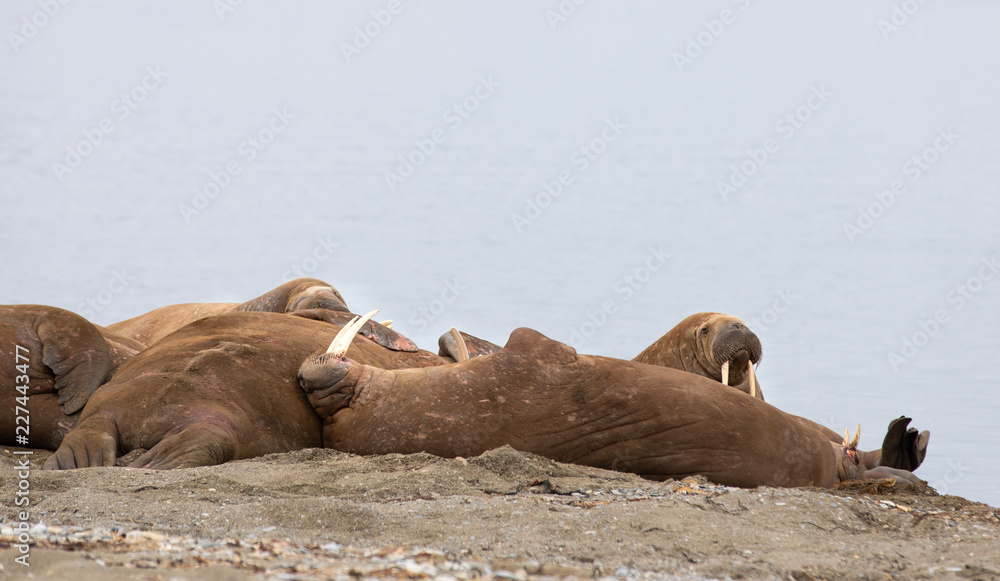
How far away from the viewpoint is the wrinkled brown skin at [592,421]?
4492 mm

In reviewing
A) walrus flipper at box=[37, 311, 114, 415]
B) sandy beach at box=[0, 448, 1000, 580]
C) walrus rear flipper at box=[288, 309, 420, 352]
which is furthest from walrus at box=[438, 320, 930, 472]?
walrus flipper at box=[37, 311, 114, 415]

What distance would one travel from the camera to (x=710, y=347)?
6406mm

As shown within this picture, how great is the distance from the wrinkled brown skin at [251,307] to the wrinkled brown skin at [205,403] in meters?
1.09

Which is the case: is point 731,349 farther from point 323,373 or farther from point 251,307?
point 251,307

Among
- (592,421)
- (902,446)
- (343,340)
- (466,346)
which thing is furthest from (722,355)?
(343,340)

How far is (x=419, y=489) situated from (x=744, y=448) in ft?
5.18

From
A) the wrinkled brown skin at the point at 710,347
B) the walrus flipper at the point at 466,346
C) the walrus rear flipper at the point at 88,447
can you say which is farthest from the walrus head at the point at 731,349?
the walrus rear flipper at the point at 88,447

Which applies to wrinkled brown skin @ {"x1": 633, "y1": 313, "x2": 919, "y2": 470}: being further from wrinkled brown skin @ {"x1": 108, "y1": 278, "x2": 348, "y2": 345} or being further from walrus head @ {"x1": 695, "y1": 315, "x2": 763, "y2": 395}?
wrinkled brown skin @ {"x1": 108, "y1": 278, "x2": 348, "y2": 345}

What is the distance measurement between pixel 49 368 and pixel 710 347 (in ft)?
12.5

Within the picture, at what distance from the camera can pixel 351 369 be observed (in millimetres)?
4973

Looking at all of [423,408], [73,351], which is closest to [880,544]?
[423,408]

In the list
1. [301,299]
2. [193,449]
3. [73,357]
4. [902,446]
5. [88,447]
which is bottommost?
[88,447]

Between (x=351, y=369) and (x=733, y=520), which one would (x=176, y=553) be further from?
(x=351, y=369)

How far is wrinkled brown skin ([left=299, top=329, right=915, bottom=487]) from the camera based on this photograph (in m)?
4.49
